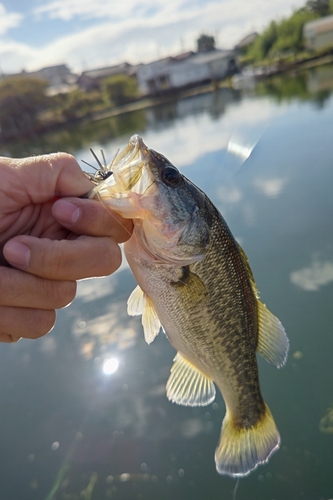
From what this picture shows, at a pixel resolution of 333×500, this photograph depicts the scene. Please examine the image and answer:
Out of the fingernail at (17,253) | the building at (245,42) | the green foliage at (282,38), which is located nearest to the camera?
the fingernail at (17,253)

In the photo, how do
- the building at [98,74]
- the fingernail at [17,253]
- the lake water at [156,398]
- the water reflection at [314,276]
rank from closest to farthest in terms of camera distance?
the fingernail at [17,253] → the lake water at [156,398] → the water reflection at [314,276] → the building at [98,74]

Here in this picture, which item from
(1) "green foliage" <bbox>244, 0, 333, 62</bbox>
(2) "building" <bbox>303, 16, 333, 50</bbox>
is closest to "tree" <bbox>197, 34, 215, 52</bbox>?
(1) "green foliage" <bbox>244, 0, 333, 62</bbox>

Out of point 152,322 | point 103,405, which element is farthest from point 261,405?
point 103,405

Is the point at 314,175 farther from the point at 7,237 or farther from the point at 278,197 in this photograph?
the point at 7,237

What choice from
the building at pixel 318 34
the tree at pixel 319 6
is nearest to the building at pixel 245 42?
the tree at pixel 319 6

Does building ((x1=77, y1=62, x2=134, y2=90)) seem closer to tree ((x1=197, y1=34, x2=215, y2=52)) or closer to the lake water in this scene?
tree ((x1=197, y1=34, x2=215, y2=52))

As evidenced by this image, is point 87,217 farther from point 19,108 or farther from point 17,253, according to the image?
point 19,108

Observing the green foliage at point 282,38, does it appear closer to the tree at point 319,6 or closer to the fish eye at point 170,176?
the tree at point 319,6

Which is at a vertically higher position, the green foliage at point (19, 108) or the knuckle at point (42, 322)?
the knuckle at point (42, 322)
